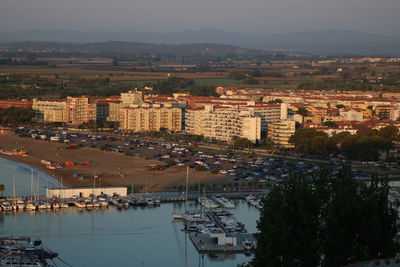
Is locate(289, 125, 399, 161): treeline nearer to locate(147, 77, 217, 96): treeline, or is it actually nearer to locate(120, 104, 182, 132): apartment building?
locate(120, 104, 182, 132): apartment building

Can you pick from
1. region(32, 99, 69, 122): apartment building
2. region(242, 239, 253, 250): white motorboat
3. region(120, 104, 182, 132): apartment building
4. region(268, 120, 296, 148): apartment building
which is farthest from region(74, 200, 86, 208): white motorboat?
region(32, 99, 69, 122): apartment building

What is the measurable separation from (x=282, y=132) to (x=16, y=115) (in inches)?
257

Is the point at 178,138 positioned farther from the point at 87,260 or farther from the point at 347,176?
the point at 347,176

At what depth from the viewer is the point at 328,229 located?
229 inches

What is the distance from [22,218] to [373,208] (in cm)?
502

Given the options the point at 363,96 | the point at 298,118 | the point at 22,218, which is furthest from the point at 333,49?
the point at 22,218

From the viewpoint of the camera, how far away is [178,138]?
58.3 feet

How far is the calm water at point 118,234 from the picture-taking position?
826 cm

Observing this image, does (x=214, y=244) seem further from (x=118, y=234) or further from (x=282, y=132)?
(x=282, y=132)

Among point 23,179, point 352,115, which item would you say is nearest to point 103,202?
point 23,179

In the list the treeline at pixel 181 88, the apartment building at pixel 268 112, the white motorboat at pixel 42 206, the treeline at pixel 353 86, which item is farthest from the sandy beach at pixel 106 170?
the treeline at pixel 353 86

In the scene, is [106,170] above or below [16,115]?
above

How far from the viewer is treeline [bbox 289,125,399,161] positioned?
570 inches

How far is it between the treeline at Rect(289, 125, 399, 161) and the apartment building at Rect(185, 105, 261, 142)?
1.05 m
